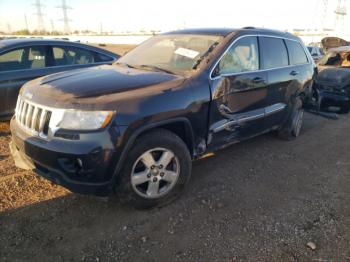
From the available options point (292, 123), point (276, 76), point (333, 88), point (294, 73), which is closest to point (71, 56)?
point (276, 76)

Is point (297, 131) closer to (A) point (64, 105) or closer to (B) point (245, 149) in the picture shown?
(B) point (245, 149)

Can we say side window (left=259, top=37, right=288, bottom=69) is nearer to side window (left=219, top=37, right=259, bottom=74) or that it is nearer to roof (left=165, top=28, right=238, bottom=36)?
side window (left=219, top=37, right=259, bottom=74)

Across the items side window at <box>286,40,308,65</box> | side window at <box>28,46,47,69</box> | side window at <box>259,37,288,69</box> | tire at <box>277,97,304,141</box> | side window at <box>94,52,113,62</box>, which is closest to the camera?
side window at <box>259,37,288,69</box>

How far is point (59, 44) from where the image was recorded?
599 centimetres

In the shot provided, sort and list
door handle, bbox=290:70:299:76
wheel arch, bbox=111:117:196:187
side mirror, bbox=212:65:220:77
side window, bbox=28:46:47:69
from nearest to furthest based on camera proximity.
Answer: wheel arch, bbox=111:117:196:187 < side mirror, bbox=212:65:220:77 < door handle, bbox=290:70:299:76 < side window, bbox=28:46:47:69

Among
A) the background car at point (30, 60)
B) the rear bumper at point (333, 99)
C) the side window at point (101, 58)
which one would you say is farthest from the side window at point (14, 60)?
the rear bumper at point (333, 99)

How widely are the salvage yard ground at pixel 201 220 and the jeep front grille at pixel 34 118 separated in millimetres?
800

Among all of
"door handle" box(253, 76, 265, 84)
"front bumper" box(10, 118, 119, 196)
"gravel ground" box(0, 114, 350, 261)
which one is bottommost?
"gravel ground" box(0, 114, 350, 261)

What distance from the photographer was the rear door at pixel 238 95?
3783 millimetres

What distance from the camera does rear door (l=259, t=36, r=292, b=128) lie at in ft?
15.3

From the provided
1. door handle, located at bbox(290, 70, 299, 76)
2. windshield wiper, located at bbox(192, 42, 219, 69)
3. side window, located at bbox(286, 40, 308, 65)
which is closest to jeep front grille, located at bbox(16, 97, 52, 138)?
windshield wiper, located at bbox(192, 42, 219, 69)

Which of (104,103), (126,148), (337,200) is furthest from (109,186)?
(337,200)

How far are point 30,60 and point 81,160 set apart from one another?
3.55 metres

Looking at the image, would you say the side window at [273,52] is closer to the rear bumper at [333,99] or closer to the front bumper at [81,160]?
the front bumper at [81,160]
